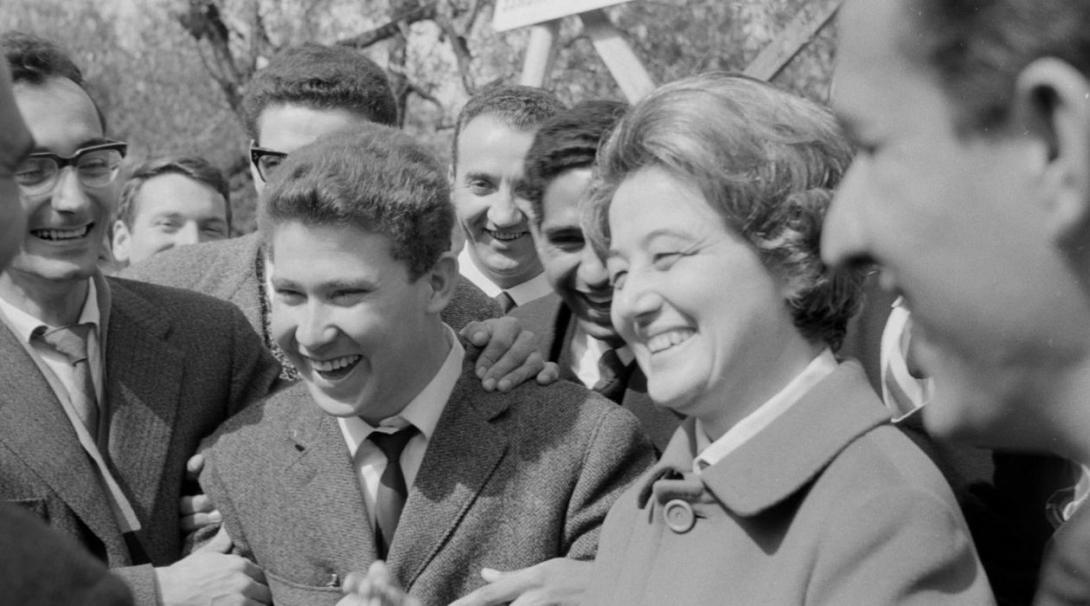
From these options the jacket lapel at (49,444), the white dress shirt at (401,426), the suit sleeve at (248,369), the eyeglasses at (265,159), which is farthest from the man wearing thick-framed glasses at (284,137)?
the jacket lapel at (49,444)

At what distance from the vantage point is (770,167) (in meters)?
2.58

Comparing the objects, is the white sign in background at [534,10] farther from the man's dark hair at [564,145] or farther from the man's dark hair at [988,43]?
the man's dark hair at [988,43]

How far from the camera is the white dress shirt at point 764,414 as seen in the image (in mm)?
2498

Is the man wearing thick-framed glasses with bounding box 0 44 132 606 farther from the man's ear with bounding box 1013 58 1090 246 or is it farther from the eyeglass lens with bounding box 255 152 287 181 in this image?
the eyeglass lens with bounding box 255 152 287 181

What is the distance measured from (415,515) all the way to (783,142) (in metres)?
1.16

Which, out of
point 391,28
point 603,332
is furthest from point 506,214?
point 391,28

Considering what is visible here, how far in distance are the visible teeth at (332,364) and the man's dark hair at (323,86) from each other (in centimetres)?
154

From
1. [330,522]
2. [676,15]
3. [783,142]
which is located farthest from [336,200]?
[676,15]

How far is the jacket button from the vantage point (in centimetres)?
245

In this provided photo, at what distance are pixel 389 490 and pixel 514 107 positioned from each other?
206 cm

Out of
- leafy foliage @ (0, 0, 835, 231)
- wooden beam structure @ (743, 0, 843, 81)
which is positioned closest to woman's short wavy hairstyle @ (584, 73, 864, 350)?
wooden beam structure @ (743, 0, 843, 81)

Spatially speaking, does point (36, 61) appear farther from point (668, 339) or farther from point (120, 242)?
point (120, 242)

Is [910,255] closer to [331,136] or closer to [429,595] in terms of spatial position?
[429,595]

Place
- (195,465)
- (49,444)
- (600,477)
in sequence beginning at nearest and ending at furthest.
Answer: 1. (600,477)
2. (49,444)
3. (195,465)
